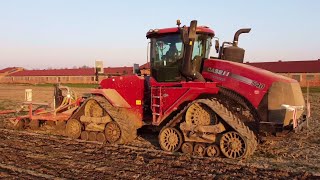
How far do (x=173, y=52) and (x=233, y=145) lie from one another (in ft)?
9.90

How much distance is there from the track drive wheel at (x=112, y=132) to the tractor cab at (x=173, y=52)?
1.83 m

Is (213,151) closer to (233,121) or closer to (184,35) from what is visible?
(233,121)

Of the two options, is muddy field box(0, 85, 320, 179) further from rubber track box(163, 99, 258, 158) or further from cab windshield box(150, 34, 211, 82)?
cab windshield box(150, 34, 211, 82)

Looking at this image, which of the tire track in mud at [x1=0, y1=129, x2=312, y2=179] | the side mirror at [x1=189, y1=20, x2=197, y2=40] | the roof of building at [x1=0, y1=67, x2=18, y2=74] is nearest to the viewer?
the tire track in mud at [x1=0, y1=129, x2=312, y2=179]

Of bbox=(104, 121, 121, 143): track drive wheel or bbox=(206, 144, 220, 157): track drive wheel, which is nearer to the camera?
bbox=(206, 144, 220, 157): track drive wheel

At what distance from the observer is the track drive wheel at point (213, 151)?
8.37 metres

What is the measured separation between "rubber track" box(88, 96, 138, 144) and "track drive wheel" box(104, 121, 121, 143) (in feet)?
0.54

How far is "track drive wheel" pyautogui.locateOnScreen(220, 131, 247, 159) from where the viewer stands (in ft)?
26.3

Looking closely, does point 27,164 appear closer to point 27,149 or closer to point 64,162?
point 64,162

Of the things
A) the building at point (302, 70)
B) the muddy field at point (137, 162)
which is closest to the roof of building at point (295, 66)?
the building at point (302, 70)

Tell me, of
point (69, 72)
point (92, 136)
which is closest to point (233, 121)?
point (92, 136)

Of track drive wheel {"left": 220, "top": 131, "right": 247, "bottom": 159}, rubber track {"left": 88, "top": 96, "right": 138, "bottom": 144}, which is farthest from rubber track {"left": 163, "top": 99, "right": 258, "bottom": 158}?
rubber track {"left": 88, "top": 96, "right": 138, "bottom": 144}

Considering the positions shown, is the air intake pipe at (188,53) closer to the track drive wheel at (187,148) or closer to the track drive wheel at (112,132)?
the track drive wheel at (187,148)

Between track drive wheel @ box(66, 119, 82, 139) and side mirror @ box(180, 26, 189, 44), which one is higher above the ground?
side mirror @ box(180, 26, 189, 44)
